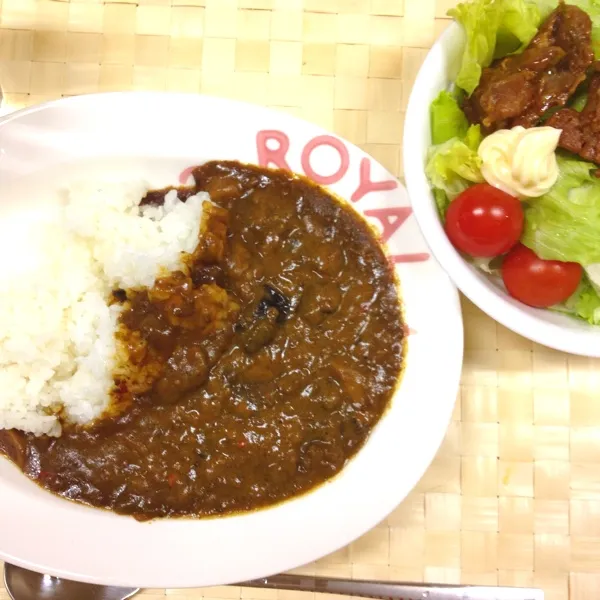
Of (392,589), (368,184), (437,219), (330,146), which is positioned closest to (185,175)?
(330,146)

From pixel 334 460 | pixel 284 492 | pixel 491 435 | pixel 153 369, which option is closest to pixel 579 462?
pixel 491 435

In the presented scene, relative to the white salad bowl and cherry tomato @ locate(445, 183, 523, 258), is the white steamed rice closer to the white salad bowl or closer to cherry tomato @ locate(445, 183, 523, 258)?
the white salad bowl

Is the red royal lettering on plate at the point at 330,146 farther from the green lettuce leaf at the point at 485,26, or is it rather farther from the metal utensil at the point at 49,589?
the metal utensil at the point at 49,589

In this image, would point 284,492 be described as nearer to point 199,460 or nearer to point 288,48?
point 199,460

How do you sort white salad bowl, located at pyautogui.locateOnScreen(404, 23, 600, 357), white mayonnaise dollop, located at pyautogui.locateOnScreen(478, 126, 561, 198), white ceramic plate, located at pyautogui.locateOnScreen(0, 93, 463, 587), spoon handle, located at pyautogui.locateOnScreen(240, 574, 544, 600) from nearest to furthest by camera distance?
white mayonnaise dollop, located at pyautogui.locateOnScreen(478, 126, 561, 198)
white salad bowl, located at pyautogui.locateOnScreen(404, 23, 600, 357)
white ceramic plate, located at pyautogui.locateOnScreen(0, 93, 463, 587)
spoon handle, located at pyautogui.locateOnScreen(240, 574, 544, 600)

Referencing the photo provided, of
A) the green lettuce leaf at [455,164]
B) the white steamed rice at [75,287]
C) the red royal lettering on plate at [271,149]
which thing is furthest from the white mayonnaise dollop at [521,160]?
the white steamed rice at [75,287]

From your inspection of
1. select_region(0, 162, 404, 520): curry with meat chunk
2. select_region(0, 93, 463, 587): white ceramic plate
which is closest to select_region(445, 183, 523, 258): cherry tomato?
select_region(0, 93, 463, 587): white ceramic plate

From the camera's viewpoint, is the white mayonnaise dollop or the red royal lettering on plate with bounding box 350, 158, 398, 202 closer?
the white mayonnaise dollop
